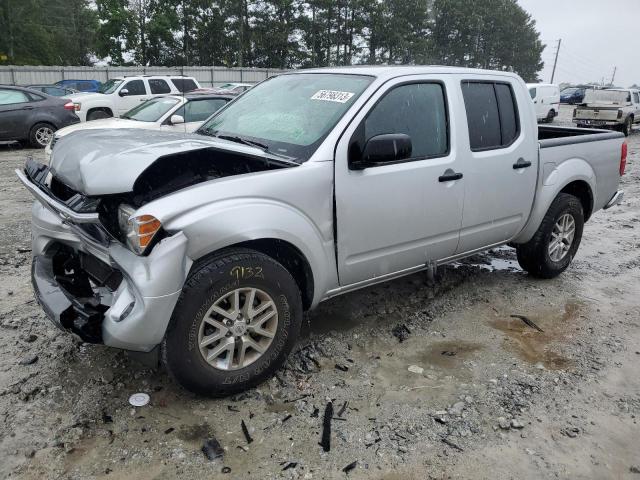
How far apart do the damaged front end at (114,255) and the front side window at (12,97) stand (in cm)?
1027

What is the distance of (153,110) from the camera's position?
9750 millimetres

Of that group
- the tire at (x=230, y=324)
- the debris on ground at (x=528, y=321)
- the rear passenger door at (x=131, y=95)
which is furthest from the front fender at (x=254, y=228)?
the rear passenger door at (x=131, y=95)

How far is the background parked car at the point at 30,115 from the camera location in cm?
1183

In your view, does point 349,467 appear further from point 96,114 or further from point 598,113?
point 598,113

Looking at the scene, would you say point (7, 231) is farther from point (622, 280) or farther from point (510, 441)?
point (622, 280)

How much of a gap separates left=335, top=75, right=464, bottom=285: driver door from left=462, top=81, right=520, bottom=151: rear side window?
281 mm

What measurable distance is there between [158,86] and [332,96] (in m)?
14.2

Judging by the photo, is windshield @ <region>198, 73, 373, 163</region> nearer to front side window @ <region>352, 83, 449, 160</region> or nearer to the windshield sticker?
the windshield sticker

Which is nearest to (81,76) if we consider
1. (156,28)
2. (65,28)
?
(156,28)

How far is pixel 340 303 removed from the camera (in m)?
4.31

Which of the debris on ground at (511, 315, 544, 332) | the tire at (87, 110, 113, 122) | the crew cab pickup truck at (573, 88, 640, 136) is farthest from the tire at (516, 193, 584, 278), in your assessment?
the crew cab pickup truck at (573, 88, 640, 136)

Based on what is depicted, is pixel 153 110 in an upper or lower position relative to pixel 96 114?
upper

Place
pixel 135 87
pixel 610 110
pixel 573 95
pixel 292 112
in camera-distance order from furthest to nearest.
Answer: pixel 573 95 < pixel 610 110 < pixel 135 87 < pixel 292 112

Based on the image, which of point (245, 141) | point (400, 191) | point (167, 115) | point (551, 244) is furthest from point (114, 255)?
point (167, 115)
